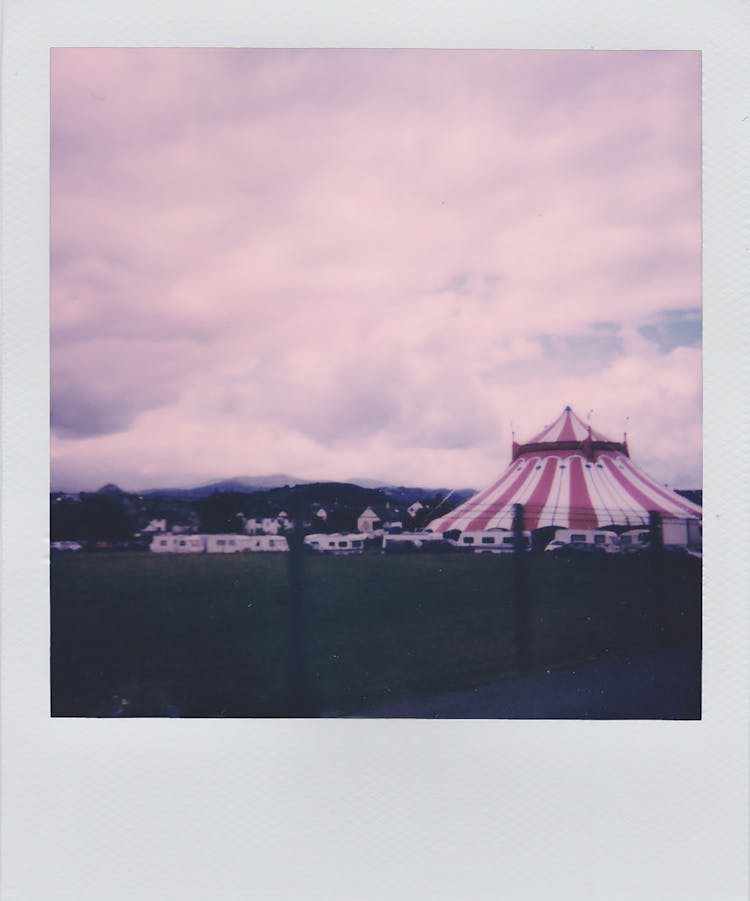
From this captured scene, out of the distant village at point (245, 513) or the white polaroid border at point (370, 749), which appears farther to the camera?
the distant village at point (245, 513)

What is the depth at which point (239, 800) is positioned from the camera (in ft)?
4.17

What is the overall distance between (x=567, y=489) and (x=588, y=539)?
0.45 feet

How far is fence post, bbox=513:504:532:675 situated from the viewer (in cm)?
158

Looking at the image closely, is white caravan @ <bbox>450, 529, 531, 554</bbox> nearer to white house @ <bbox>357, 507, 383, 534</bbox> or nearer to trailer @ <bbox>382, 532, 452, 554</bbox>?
trailer @ <bbox>382, 532, 452, 554</bbox>

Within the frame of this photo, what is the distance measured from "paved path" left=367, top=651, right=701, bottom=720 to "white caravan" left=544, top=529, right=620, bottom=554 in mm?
276

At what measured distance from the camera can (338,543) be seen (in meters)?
1.61

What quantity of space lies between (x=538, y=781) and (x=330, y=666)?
0.50m

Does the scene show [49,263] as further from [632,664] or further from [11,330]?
[632,664]

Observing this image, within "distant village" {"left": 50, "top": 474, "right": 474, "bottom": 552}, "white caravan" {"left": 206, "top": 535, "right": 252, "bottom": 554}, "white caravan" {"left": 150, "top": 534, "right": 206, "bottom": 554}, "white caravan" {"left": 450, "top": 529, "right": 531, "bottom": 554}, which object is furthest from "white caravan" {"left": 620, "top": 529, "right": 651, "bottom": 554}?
"white caravan" {"left": 150, "top": 534, "right": 206, "bottom": 554}

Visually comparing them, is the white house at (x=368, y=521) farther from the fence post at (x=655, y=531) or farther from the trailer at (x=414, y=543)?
the fence post at (x=655, y=531)

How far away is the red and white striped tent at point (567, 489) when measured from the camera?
1.54m

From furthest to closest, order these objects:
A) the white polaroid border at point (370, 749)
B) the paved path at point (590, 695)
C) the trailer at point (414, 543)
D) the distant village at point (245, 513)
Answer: the trailer at point (414, 543) < the distant village at point (245, 513) < the paved path at point (590, 695) < the white polaroid border at point (370, 749)

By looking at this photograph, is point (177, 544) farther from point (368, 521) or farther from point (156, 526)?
point (368, 521)

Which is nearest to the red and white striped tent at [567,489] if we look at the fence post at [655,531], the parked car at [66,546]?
the fence post at [655,531]
